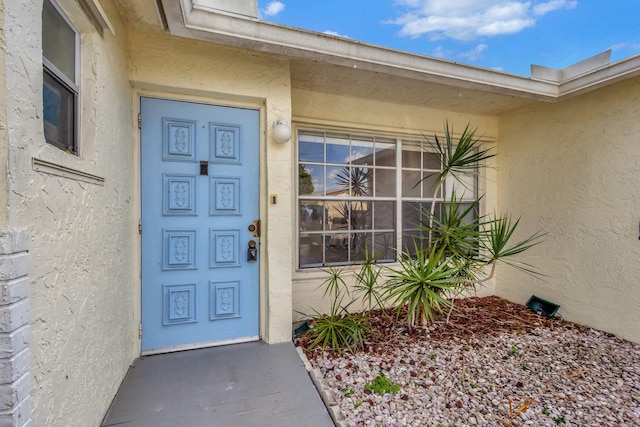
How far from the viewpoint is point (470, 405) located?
6.95ft

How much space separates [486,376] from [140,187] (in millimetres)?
3606

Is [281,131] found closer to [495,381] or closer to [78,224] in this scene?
[78,224]

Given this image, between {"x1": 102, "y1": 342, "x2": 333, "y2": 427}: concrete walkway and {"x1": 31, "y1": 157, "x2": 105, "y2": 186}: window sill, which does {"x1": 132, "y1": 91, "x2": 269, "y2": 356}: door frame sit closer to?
{"x1": 102, "y1": 342, "x2": 333, "y2": 427}: concrete walkway

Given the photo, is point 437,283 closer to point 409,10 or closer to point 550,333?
point 550,333

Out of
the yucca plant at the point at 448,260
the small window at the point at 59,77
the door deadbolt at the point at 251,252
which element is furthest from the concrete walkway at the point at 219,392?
the small window at the point at 59,77

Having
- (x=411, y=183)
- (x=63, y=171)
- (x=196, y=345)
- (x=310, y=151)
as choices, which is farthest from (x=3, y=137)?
(x=411, y=183)

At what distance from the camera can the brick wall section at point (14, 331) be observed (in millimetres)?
971

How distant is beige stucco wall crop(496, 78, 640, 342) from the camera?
3172 millimetres

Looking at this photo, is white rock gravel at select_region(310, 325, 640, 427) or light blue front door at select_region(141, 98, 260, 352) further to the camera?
light blue front door at select_region(141, 98, 260, 352)

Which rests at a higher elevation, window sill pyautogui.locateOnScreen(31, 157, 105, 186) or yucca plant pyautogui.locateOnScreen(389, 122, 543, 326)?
window sill pyautogui.locateOnScreen(31, 157, 105, 186)

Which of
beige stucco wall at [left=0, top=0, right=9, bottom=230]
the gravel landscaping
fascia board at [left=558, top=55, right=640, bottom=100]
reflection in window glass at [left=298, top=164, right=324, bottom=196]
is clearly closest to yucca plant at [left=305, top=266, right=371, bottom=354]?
the gravel landscaping

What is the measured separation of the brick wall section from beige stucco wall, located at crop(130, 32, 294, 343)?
1884 millimetres

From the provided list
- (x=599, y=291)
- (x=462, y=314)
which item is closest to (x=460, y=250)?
(x=462, y=314)

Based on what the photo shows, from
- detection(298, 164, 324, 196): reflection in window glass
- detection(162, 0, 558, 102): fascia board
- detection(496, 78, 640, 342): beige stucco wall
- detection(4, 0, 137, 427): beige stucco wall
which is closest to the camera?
detection(4, 0, 137, 427): beige stucco wall
